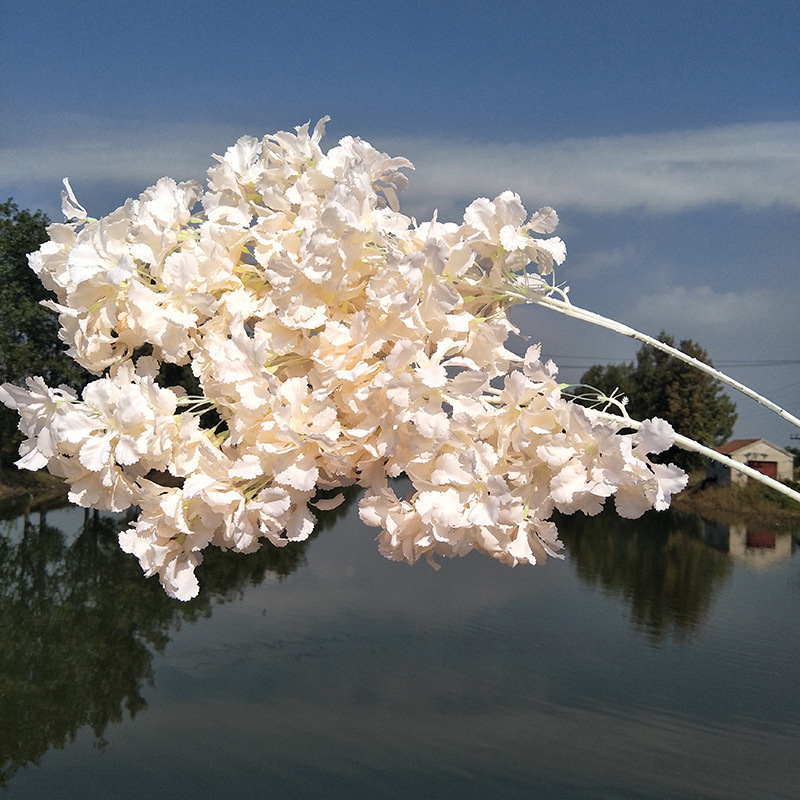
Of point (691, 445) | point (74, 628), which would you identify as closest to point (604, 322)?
point (691, 445)

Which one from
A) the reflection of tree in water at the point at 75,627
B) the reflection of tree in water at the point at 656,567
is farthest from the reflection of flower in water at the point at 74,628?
the reflection of tree in water at the point at 656,567

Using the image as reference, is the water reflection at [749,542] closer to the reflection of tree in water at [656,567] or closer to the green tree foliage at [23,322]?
the reflection of tree in water at [656,567]

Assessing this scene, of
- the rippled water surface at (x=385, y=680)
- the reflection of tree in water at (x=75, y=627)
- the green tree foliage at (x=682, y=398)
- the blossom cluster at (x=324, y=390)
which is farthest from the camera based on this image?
the green tree foliage at (x=682, y=398)

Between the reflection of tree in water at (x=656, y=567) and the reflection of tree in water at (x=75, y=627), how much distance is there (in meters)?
8.35

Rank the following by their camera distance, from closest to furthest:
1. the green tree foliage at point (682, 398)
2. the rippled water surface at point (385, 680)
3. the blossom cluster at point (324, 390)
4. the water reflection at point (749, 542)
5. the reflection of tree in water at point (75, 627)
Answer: the blossom cluster at point (324, 390), the rippled water surface at point (385, 680), the reflection of tree in water at point (75, 627), the water reflection at point (749, 542), the green tree foliage at point (682, 398)

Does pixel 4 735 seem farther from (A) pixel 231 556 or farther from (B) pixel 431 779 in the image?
(A) pixel 231 556

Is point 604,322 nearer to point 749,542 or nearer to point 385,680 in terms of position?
point 385,680

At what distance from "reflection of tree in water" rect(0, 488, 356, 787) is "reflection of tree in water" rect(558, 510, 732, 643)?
8350 mm

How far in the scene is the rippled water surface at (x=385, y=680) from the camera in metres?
9.82

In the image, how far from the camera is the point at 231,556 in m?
21.9

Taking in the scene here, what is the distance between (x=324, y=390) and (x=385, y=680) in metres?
12.5

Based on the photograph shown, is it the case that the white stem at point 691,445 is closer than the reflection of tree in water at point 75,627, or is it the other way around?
the white stem at point 691,445

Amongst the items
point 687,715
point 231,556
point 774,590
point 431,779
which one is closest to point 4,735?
point 431,779

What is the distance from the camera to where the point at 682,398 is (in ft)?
89.8
